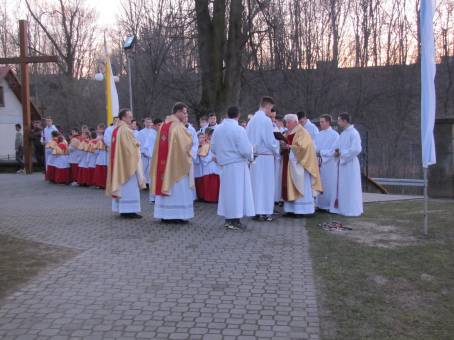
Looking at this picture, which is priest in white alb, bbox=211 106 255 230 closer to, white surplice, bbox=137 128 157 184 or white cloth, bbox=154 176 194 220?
white cloth, bbox=154 176 194 220

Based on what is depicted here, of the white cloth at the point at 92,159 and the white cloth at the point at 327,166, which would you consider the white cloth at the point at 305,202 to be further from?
the white cloth at the point at 92,159

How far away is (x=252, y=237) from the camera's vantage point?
27.6ft

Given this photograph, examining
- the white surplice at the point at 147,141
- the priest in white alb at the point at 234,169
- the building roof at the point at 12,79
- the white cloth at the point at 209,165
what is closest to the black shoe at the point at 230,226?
the priest in white alb at the point at 234,169

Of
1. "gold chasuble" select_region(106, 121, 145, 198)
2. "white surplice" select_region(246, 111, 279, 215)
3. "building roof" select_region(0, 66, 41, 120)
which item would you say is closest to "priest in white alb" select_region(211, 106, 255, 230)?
"white surplice" select_region(246, 111, 279, 215)

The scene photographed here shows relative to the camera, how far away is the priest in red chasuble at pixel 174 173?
9.45m

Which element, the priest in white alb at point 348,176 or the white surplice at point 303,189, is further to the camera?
the priest in white alb at point 348,176

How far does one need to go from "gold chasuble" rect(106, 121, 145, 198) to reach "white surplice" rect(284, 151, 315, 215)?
9.43 feet

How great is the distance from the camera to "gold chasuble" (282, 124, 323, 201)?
1022cm

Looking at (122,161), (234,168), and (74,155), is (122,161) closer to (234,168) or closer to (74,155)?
(234,168)

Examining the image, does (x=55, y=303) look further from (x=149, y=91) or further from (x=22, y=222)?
(x=149, y=91)

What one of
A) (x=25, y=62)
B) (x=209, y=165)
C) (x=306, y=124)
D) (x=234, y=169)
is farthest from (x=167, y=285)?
(x=25, y=62)

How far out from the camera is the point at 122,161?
10156 millimetres

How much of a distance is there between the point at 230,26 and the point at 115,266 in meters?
13.9

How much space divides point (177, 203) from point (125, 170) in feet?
4.50
